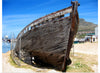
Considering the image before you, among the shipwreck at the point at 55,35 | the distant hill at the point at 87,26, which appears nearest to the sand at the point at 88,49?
the shipwreck at the point at 55,35

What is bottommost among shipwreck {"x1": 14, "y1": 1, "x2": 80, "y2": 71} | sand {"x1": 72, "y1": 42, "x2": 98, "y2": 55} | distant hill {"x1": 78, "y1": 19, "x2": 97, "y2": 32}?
sand {"x1": 72, "y1": 42, "x2": 98, "y2": 55}

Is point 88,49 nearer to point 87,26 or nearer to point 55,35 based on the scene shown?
point 55,35

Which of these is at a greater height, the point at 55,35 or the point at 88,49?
the point at 55,35

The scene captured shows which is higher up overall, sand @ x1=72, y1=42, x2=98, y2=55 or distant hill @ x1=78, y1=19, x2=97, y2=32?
distant hill @ x1=78, y1=19, x2=97, y2=32

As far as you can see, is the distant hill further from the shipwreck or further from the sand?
the shipwreck

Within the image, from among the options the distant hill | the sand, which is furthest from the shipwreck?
the distant hill

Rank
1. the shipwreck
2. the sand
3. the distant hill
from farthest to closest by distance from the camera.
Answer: the distant hill → the sand → the shipwreck

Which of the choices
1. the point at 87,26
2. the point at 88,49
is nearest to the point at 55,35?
the point at 88,49

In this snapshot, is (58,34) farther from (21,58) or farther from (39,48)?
(21,58)

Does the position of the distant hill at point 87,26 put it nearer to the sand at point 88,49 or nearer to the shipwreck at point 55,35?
the sand at point 88,49

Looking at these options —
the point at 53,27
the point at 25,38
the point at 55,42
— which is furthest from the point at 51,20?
the point at 25,38

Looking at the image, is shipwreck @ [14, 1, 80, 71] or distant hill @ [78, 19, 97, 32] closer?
shipwreck @ [14, 1, 80, 71]

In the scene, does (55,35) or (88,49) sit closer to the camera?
(55,35)

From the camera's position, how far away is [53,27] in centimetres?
608
